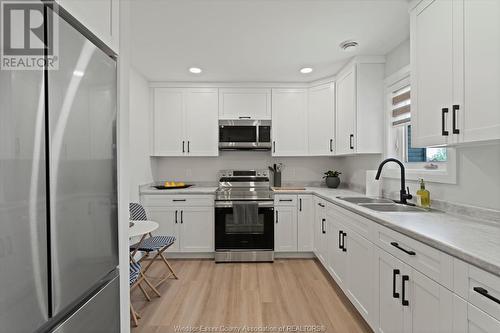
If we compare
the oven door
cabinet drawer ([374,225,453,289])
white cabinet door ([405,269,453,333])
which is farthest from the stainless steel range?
white cabinet door ([405,269,453,333])

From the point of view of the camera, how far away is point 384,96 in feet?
9.75

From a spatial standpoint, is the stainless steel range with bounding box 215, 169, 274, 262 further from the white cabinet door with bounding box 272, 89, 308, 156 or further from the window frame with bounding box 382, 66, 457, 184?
the window frame with bounding box 382, 66, 457, 184

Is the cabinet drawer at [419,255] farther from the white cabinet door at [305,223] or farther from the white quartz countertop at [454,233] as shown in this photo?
the white cabinet door at [305,223]

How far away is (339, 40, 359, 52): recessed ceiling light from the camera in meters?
2.62

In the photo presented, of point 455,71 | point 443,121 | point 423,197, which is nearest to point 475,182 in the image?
Answer: point 423,197

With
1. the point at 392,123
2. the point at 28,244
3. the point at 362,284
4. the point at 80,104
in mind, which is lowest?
the point at 362,284

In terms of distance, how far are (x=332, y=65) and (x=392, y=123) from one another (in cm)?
102

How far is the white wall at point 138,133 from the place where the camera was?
3254 mm

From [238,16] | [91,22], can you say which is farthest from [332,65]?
[91,22]

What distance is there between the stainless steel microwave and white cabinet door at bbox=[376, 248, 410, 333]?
7.88ft

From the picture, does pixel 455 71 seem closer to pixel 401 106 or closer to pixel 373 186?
pixel 401 106

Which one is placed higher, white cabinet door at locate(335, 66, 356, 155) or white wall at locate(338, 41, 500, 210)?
white cabinet door at locate(335, 66, 356, 155)

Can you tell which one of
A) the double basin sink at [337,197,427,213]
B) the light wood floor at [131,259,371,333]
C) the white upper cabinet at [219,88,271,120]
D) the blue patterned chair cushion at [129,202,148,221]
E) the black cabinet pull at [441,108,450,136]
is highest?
the white upper cabinet at [219,88,271,120]

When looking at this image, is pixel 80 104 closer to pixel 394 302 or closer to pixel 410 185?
pixel 394 302
